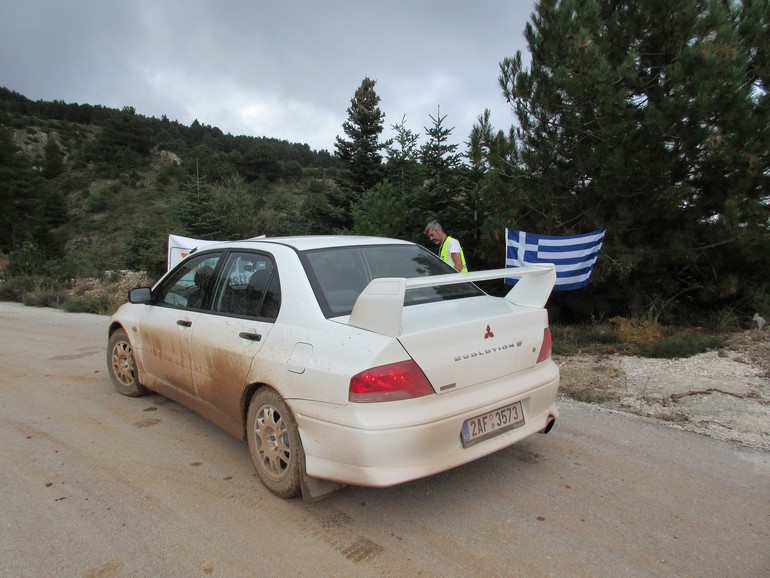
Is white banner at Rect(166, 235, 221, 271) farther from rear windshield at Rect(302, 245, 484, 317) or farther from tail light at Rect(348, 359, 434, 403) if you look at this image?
tail light at Rect(348, 359, 434, 403)

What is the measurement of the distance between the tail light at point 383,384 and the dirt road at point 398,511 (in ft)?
2.49

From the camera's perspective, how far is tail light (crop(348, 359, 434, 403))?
248 centimetres

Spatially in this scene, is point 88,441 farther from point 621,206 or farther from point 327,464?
point 621,206

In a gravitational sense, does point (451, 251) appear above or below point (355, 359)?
above

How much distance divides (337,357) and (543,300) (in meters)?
1.57

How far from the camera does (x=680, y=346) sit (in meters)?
5.83

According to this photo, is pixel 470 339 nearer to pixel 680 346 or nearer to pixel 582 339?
pixel 680 346

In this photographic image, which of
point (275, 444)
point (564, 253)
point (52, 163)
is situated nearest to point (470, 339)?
point (275, 444)

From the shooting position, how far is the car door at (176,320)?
12.6 feet

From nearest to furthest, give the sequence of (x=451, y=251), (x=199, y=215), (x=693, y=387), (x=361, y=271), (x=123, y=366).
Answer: (x=361, y=271) → (x=693, y=387) → (x=123, y=366) → (x=451, y=251) → (x=199, y=215)

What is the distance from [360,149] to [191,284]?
1829cm

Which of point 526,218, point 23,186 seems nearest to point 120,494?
point 526,218

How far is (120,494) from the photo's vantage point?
120 inches

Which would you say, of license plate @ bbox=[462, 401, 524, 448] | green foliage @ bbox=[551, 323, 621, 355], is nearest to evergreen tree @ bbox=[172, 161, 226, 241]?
green foliage @ bbox=[551, 323, 621, 355]
